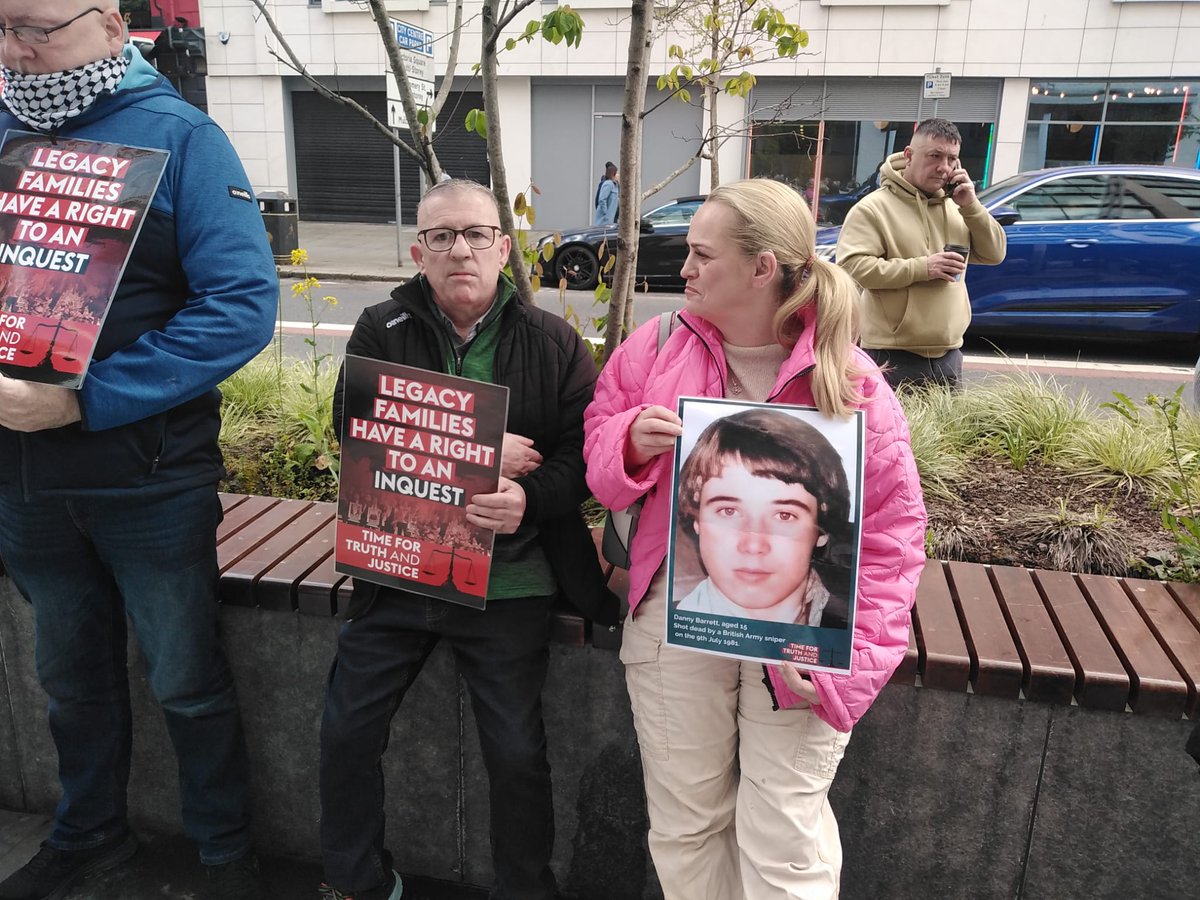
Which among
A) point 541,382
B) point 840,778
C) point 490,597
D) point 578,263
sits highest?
point 541,382

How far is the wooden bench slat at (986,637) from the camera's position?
223cm

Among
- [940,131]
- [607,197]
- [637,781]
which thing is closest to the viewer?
[637,781]

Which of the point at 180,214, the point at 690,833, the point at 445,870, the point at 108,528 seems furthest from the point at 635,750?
the point at 180,214

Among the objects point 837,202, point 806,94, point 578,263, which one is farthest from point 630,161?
point 806,94

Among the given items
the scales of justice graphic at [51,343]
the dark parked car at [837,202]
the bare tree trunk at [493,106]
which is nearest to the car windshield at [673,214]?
the dark parked car at [837,202]

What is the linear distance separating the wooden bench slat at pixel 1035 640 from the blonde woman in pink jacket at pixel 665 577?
1.64 feet

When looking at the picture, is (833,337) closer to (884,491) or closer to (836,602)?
(884,491)

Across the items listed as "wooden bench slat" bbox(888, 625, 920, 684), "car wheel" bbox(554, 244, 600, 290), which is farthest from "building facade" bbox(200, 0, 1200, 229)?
"wooden bench slat" bbox(888, 625, 920, 684)

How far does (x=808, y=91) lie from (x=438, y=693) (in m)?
19.7

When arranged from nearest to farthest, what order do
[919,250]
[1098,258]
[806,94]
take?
[919,250]
[1098,258]
[806,94]

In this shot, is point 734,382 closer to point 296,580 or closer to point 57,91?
point 296,580

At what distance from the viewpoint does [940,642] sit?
7.62 feet

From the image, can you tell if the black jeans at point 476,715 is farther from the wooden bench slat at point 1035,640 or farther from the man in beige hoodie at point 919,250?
the man in beige hoodie at point 919,250

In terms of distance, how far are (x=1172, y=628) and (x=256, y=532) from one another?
8.45 ft
